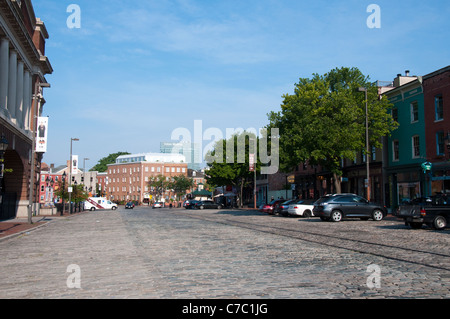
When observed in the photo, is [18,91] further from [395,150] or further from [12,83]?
[395,150]

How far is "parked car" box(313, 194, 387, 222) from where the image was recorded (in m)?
28.3

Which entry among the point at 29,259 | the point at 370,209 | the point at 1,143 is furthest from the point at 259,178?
the point at 29,259

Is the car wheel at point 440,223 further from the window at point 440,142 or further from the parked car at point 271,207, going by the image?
the parked car at point 271,207

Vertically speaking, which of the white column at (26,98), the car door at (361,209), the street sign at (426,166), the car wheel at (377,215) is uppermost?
the white column at (26,98)

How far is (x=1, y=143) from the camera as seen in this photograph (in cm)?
2294

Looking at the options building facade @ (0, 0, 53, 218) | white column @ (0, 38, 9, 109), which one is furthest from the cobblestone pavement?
white column @ (0, 38, 9, 109)

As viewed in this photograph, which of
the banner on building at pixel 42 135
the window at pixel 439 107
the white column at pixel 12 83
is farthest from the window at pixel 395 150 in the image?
the white column at pixel 12 83

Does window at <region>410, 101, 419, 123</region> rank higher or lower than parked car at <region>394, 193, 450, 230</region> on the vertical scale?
higher

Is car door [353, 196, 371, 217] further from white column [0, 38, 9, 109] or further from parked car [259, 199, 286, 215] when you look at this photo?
white column [0, 38, 9, 109]

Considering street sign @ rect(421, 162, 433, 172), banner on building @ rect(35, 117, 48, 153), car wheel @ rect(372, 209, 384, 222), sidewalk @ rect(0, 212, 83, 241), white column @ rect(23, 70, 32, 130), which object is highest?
white column @ rect(23, 70, 32, 130)

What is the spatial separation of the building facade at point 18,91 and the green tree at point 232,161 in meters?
33.1

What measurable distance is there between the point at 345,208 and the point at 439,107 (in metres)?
13.1

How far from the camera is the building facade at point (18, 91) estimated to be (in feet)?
111

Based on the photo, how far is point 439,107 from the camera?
3462 cm
